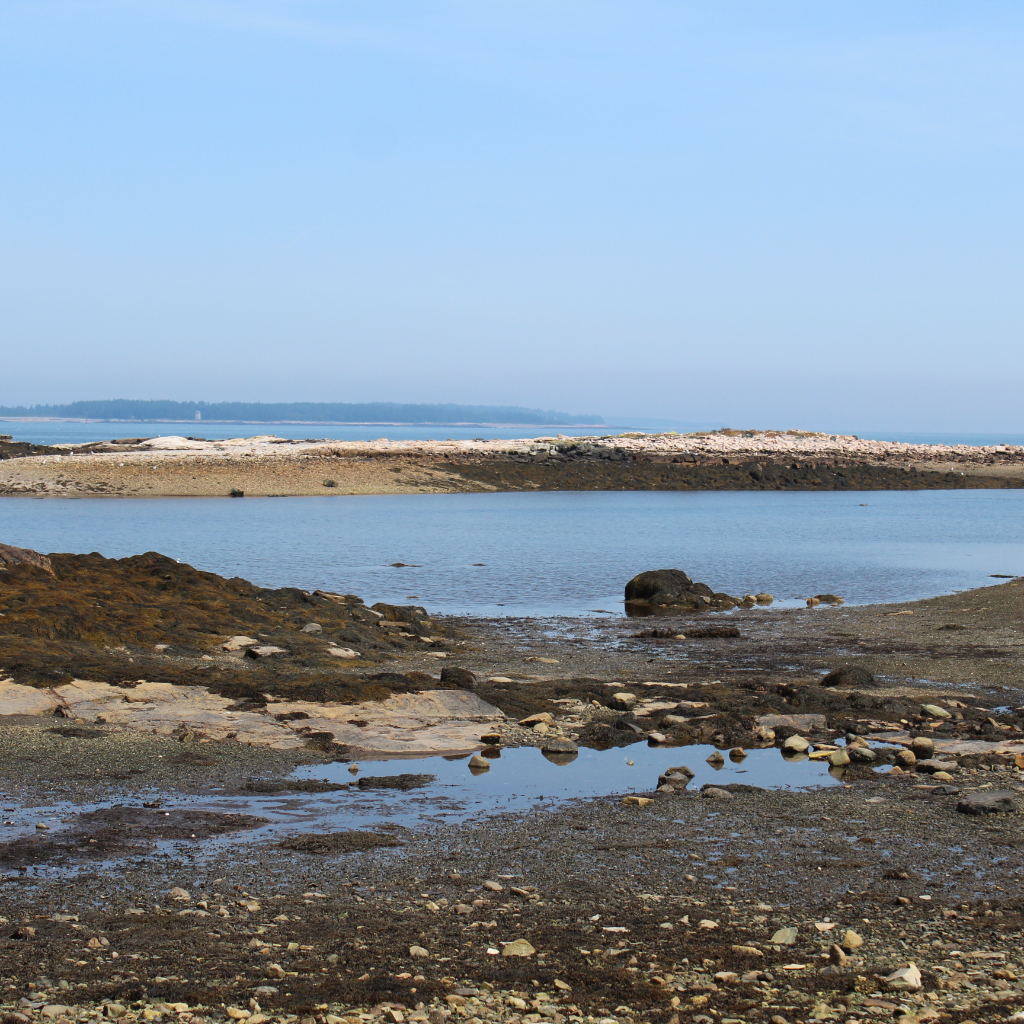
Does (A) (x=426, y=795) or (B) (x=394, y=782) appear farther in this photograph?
(B) (x=394, y=782)

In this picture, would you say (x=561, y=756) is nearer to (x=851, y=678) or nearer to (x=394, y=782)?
(x=394, y=782)

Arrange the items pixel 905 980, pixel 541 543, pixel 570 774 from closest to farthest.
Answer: pixel 905 980, pixel 570 774, pixel 541 543

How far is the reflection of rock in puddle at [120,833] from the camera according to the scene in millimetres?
6766

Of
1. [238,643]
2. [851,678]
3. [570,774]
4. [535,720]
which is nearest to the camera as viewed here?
[570,774]

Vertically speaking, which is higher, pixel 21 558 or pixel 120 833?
pixel 21 558

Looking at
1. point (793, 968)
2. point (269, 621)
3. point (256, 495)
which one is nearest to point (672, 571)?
point (269, 621)

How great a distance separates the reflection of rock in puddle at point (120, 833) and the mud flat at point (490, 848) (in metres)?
0.03

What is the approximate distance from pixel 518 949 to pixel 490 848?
179cm

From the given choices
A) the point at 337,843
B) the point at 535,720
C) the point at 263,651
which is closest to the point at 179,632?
the point at 263,651

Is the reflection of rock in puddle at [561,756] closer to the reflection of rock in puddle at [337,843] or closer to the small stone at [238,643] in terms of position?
the reflection of rock in puddle at [337,843]

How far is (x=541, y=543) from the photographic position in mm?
32656

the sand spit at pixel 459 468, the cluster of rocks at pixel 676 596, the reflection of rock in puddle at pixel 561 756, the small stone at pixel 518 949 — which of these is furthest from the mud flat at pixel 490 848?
the sand spit at pixel 459 468

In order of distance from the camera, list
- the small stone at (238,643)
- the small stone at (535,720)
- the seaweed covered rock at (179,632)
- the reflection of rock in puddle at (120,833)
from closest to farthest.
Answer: the reflection of rock in puddle at (120,833) < the small stone at (535,720) < the seaweed covered rock at (179,632) < the small stone at (238,643)

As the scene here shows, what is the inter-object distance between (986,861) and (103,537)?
2984cm
